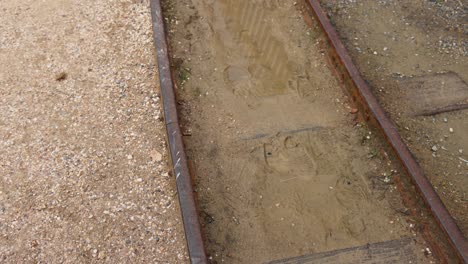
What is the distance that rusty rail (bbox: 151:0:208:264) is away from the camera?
3.41 metres

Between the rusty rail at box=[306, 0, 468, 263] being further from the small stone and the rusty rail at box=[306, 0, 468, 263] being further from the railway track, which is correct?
the small stone

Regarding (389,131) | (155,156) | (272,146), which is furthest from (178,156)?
(389,131)

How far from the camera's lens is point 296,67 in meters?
4.99

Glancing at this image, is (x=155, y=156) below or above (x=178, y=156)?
below

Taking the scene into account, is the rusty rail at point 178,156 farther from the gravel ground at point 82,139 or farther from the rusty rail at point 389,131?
the rusty rail at point 389,131

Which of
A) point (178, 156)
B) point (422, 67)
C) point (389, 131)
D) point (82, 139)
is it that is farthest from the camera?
point (422, 67)

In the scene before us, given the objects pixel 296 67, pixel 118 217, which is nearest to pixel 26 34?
pixel 118 217

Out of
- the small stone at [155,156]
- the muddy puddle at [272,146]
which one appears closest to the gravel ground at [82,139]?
the small stone at [155,156]

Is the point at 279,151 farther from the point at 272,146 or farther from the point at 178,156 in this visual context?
the point at 178,156

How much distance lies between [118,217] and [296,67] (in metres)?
2.50

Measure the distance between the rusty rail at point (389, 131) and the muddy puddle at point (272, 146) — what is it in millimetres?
212

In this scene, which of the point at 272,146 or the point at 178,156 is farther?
the point at 272,146

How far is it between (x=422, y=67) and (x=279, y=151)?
198 centimetres

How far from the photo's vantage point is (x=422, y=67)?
16.2 feet
